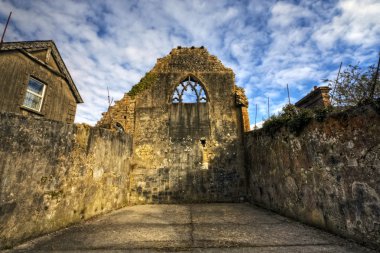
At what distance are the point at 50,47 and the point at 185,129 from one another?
318 inches

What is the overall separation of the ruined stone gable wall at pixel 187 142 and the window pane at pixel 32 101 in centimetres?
449

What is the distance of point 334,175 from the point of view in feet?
14.6

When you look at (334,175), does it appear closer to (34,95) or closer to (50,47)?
(34,95)

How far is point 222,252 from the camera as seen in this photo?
3.51 meters

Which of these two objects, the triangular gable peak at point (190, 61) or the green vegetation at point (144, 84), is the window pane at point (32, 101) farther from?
the triangular gable peak at point (190, 61)

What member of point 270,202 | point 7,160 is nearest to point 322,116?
point 270,202

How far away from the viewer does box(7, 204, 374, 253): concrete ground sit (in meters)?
3.68

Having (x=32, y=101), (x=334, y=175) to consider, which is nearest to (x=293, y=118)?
(x=334, y=175)

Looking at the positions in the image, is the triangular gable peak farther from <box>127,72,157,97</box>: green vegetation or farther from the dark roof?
the dark roof

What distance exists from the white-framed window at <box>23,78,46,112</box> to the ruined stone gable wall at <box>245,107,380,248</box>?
410 inches

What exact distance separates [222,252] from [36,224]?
4.04 metres

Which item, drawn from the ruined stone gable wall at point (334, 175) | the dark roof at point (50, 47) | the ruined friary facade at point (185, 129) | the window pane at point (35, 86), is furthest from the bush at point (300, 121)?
the dark roof at point (50, 47)

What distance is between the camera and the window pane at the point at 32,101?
8.77 metres

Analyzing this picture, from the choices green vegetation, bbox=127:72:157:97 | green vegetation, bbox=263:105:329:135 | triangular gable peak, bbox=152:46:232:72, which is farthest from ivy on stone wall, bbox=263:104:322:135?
green vegetation, bbox=127:72:157:97
